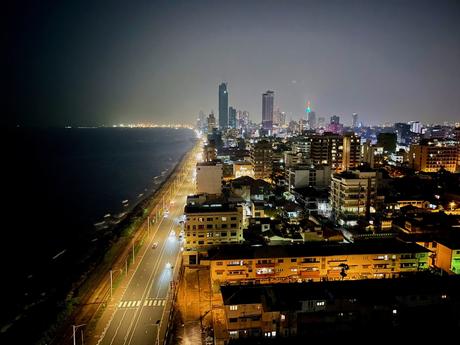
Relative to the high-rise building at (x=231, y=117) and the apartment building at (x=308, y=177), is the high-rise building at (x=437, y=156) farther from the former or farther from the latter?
the high-rise building at (x=231, y=117)

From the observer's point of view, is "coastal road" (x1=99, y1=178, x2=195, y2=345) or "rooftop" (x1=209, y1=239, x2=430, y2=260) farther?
"rooftop" (x1=209, y1=239, x2=430, y2=260)

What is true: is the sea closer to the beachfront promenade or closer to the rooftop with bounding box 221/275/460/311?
the beachfront promenade

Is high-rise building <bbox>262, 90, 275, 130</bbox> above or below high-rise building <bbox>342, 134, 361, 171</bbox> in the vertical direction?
above

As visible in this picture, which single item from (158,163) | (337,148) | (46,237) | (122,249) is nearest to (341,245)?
(122,249)

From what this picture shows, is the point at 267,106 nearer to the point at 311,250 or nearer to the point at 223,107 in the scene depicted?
the point at 223,107

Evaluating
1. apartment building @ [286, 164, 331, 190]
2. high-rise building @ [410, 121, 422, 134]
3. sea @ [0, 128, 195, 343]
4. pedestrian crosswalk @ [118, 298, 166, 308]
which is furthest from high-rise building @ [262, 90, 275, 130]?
pedestrian crosswalk @ [118, 298, 166, 308]
